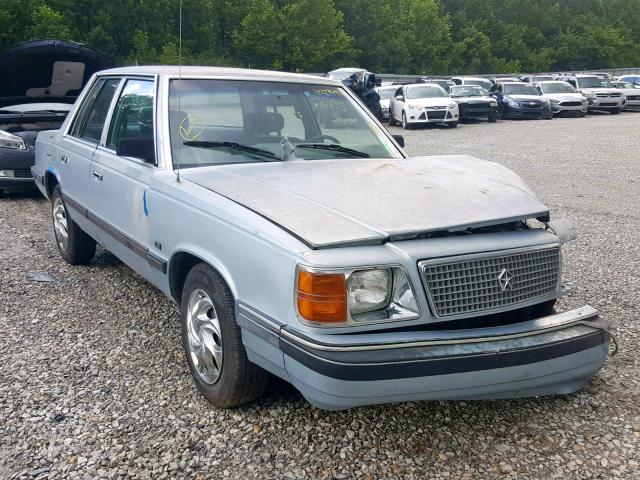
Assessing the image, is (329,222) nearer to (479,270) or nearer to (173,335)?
(479,270)

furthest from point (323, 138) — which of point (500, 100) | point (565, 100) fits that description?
point (565, 100)

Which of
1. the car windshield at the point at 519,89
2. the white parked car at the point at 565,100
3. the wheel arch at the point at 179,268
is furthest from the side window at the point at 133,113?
the white parked car at the point at 565,100

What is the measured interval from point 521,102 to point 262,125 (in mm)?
22411

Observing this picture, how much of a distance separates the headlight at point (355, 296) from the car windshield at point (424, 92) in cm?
1968

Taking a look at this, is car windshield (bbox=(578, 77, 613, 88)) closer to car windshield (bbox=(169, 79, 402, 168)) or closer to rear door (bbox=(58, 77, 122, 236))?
car windshield (bbox=(169, 79, 402, 168))

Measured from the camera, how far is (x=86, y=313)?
4.54m

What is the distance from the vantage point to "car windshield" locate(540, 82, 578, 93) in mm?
25938

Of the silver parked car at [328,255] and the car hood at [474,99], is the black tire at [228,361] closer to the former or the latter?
the silver parked car at [328,255]

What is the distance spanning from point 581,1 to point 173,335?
95.3 metres

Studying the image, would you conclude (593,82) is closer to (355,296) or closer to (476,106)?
(476,106)

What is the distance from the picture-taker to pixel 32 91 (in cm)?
1031

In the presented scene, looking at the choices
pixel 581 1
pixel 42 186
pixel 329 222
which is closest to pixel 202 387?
pixel 329 222

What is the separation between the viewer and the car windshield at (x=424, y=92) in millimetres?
21641

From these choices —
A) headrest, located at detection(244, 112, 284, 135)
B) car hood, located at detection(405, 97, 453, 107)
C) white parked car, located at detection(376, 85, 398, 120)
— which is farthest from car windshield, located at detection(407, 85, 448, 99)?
headrest, located at detection(244, 112, 284, 135)
